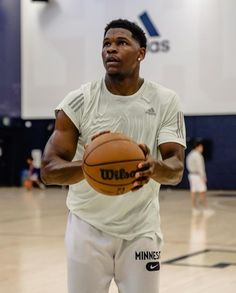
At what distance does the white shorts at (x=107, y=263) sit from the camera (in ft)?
11.6

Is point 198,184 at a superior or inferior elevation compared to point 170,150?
inferior

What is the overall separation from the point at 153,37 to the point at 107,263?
21647 millimetres

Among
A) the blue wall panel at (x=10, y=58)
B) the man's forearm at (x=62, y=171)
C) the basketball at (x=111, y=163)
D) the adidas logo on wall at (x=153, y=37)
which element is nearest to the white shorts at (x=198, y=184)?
the adidas logo on wall at (x=153, y=37)

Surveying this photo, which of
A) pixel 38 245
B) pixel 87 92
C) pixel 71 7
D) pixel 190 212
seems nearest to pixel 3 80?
pixel 71 7

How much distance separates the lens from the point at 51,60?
26.3 metres

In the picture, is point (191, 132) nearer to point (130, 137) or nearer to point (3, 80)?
point (3, 80)

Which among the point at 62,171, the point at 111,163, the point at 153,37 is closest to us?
the point at 111,163

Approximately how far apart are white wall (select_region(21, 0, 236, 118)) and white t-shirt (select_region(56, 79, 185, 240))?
66.4 feet

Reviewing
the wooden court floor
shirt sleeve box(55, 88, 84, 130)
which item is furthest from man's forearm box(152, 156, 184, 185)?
the wooden court floor

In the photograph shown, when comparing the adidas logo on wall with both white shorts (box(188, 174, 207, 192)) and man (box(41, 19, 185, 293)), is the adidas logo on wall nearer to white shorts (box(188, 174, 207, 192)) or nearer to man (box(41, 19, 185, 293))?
white shorts (box(188, 174, 207, 192))

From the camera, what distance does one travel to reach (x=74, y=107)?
3576 millimetres

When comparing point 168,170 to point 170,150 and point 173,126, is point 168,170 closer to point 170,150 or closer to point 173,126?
point 170,150

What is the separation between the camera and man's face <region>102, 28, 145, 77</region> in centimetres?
350

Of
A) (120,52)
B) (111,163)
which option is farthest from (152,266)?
(120,52)
